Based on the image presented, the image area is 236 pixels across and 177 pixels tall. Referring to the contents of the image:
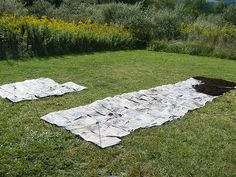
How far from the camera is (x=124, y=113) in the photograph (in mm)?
5254

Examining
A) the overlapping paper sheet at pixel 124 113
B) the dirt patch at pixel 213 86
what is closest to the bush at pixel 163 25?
the dirt patch at pixel 213 86

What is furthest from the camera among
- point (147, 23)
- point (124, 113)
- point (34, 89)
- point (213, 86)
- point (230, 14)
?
point (230, 14)

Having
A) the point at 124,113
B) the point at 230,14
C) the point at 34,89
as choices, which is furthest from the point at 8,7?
the point at 230,14

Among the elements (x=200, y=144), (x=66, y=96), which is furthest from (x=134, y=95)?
(x=200, y=144)

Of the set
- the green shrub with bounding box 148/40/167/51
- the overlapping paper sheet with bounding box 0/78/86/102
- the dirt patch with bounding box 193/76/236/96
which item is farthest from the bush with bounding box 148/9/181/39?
the overlapping paper sheet with bounding box 0/78/86/102

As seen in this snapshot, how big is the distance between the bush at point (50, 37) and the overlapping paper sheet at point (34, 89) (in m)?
2.49

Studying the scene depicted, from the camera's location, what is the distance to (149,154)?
3994mm

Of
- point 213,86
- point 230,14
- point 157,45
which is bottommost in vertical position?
point 230,14

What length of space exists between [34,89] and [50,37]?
3.74m

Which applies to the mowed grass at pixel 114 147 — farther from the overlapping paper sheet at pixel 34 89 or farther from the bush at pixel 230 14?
the bush at pixel 230 14

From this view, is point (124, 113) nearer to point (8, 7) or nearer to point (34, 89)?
point (34, 89)

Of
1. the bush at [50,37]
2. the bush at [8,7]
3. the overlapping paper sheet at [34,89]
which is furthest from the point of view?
the bush at [8,7]

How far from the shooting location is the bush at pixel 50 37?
29.0 feet

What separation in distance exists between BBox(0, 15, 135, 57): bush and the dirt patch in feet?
13.1
